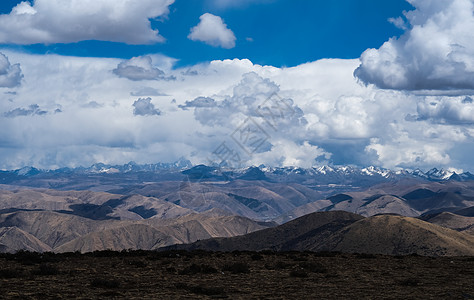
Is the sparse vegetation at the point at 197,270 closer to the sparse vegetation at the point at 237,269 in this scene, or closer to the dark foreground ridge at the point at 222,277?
the dark foreground ridge at the point at 222,277

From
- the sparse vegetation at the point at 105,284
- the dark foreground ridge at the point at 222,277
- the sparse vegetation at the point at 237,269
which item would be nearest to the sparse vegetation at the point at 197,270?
the dark foreground ridge at the point at 222,277

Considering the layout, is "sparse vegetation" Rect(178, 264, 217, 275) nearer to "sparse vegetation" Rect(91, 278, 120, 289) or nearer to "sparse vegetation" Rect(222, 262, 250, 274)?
"sparse vegetation" Rect(222, 262, 250, 274)

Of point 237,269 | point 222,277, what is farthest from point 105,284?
point 237,269

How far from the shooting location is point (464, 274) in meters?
35.3

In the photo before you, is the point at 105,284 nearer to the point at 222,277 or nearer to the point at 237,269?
the point at 222,277

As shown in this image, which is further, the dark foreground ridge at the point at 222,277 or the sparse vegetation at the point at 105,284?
the sparse vegetation at the point at 105,284

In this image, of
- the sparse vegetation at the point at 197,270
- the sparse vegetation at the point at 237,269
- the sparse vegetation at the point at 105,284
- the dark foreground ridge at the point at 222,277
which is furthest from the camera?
the sparse vegetation at the point at 237,269

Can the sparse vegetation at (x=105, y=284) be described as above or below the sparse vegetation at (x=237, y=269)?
below

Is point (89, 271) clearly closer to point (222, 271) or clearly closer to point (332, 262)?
point (222, 271)

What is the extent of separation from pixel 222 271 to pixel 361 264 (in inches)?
492

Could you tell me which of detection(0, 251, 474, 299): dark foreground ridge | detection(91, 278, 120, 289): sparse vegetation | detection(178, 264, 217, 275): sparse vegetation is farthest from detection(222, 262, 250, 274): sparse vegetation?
detection(91, 278, 120, 289): sparse vegetation

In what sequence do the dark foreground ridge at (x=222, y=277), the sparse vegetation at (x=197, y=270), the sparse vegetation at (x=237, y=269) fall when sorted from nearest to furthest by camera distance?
the dark foreground ridge at (x=222, y=277) → the sparse vegetation at (x=197, y=270) → the sparse vegetation at (x=237, y=269)

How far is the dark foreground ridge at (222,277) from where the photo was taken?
26.4 m

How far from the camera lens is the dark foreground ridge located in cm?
2641
